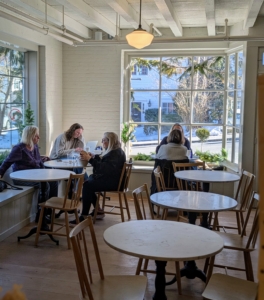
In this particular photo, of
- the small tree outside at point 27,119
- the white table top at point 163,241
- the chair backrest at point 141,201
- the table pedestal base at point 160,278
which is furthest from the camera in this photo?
the small tree outside at point 27,119

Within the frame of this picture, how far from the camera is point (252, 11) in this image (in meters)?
4.61

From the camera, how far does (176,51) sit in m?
6.64

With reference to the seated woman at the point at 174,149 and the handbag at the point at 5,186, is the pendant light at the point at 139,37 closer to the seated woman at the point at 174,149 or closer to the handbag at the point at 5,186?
the seated woman at the point at 174,149

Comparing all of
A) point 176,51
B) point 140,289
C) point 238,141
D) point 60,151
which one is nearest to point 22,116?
point 60,151

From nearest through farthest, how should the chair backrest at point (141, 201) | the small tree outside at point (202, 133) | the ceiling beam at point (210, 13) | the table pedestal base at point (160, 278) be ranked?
the table pedestal base at point (160, 278) < the chair backrest at point (141, 201) < the ceiling beam at point (210, 13) < the small tree outside at point (202, 133)

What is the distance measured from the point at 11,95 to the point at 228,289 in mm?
4513

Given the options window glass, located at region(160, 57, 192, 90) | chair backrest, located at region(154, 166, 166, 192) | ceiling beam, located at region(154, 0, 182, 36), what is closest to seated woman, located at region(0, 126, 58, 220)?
chair backrest, located at region(154, 166, 166, 192)

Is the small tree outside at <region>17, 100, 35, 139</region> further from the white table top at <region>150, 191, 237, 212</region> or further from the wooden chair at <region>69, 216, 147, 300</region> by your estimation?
the wooden chair at <region>69, 216, 147, 300</region>

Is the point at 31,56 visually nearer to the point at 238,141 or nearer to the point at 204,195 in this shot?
the point at 238,141

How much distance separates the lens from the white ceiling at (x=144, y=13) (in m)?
4.46

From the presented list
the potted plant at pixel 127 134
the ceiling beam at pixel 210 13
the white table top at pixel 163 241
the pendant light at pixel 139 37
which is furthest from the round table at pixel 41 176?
the ceiling beam at pixel 210 13

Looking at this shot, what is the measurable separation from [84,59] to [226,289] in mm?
5330

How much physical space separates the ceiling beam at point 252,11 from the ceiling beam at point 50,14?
251 centimetres

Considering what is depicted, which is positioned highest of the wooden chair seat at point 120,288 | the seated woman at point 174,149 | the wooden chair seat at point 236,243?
the seated woman at point 174,149
